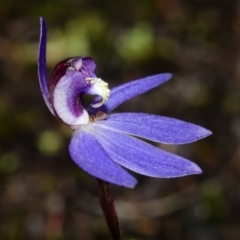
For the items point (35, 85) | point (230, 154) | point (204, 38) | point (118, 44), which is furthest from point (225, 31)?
point (35, 85)

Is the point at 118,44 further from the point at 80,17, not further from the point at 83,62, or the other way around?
the point at 83,62

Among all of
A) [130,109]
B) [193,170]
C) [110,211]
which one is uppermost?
[193,170]

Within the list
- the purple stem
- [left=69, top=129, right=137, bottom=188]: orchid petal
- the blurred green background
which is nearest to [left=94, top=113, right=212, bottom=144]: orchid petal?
[left=69, top=129, right=137, bottom=188]: orchid petal

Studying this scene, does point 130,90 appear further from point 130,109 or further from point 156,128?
point 130,109

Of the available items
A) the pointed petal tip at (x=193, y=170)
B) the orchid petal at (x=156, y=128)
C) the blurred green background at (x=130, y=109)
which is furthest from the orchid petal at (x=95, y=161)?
the blurred green background at (x=130, y=109)

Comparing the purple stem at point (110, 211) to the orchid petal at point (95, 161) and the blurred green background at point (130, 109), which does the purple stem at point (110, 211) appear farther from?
the blurred green background at point (130, 109)

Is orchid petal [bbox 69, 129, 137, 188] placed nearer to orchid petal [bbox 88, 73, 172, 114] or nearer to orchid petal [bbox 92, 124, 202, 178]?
orchid petal [bbox 92, 124, 202, 178]

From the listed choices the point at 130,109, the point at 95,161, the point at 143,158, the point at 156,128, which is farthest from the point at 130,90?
the point at 130,109
